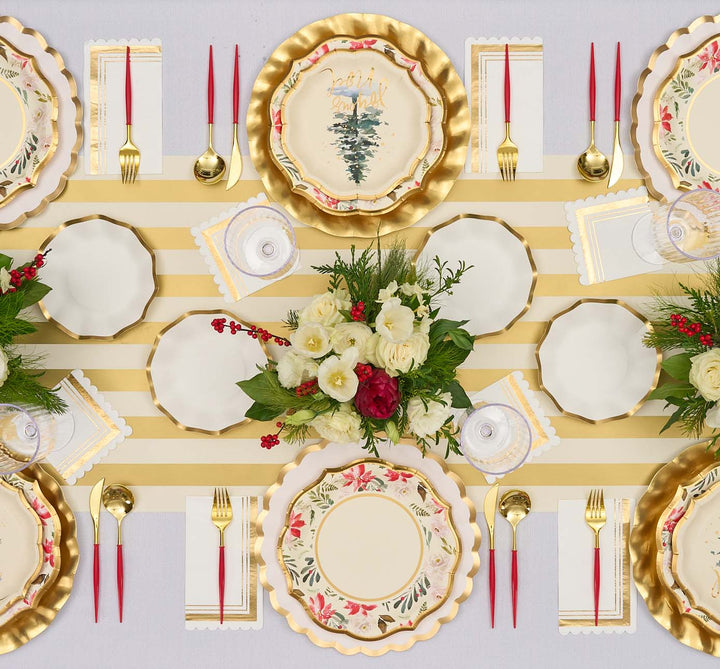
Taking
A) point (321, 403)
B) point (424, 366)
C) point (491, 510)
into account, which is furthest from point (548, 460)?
point (321, 403)

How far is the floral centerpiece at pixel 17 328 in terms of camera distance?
1189 millimetres

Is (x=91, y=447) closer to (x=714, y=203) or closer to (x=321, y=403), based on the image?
(x=321, y=403)

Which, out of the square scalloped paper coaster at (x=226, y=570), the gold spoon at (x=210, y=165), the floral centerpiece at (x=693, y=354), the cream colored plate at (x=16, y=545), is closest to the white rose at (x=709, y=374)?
the floral centerpiece at (x=693, y=354)

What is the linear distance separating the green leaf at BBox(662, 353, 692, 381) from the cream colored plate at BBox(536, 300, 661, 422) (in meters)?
0.08

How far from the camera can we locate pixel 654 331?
1.32 m

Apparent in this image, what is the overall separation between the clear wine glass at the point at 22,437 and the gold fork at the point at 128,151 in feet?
1.77

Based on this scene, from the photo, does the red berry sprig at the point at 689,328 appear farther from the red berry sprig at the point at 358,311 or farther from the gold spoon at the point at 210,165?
the gold spoon at the point at 210,165

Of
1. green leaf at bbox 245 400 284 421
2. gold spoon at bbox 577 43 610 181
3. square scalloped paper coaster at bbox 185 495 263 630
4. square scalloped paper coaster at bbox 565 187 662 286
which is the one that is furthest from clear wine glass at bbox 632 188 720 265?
square scalloped paper coaster at bbox 185 495 263 630

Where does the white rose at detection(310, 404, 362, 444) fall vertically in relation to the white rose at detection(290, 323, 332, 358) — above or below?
below

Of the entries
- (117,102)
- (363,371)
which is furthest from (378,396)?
(117,102)

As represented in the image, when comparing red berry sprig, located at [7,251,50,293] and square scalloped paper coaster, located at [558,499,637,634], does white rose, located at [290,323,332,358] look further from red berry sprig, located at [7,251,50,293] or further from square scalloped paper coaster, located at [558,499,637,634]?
square scalloped paper coaster, located at [558,499,637,634]

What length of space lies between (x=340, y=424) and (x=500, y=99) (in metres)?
0.81

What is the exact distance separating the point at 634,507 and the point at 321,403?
0.79m

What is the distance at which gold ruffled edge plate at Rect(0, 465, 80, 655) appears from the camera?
1334mm
